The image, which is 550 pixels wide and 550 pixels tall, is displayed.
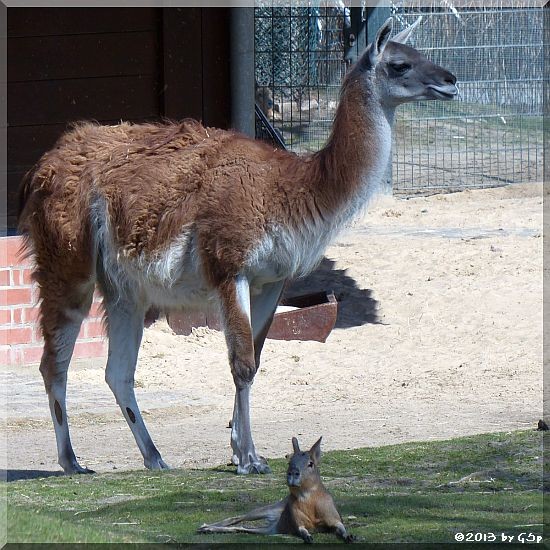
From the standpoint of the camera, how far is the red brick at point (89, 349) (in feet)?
31.6

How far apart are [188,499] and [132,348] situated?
1983mm

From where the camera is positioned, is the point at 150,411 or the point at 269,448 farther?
the point at 150,411

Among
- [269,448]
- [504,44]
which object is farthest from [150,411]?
[504,44]

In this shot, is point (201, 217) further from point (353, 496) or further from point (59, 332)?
point (353, 496)

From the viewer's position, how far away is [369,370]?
962 cm

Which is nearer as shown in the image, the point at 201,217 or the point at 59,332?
the point at 201,217

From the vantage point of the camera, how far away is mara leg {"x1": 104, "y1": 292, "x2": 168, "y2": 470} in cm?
696

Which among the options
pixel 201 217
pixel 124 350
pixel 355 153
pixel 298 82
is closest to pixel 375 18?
pixel 298 82

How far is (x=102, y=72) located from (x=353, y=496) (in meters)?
6.98

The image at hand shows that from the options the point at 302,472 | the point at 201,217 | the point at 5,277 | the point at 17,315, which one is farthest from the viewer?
the point at 17,315

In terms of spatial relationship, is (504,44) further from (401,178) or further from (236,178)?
(236,178)

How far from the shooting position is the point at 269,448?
23.8 feet

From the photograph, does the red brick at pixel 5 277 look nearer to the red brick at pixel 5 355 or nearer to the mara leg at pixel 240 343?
the red brick at pixel 5 355

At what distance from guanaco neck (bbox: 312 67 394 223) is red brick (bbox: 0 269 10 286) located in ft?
11.8
